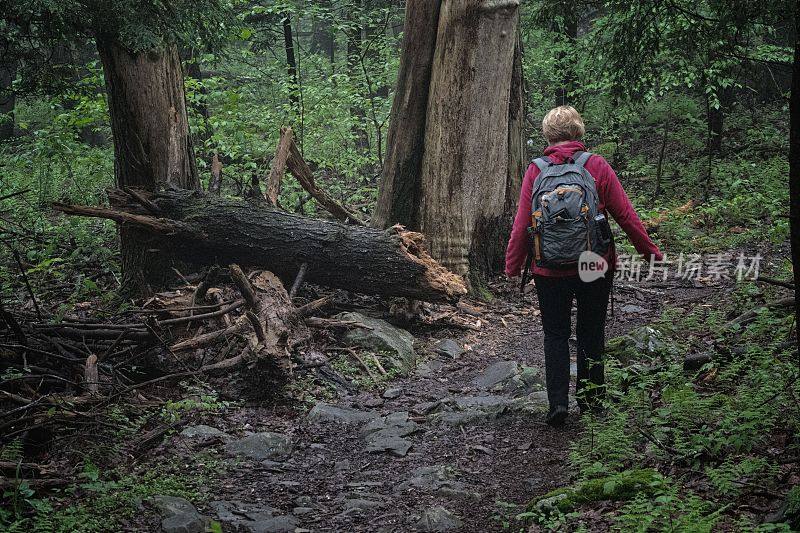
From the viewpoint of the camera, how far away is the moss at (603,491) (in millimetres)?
3631

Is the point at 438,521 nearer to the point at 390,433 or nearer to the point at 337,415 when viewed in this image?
the point at 390,433

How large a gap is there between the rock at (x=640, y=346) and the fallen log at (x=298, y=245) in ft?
6.37

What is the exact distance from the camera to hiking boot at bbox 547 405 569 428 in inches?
204

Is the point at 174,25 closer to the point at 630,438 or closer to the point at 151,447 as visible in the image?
the point at 151,447

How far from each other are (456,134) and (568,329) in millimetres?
4629

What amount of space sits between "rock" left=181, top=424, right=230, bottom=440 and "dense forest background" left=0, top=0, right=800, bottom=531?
1.13 feet

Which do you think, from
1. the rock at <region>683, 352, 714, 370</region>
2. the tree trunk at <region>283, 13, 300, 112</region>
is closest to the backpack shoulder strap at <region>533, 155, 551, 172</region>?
the rock at <region>683, 352, 714, 370</region>

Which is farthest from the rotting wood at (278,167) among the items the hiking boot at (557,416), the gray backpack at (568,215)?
the hiking boot at (557,416)

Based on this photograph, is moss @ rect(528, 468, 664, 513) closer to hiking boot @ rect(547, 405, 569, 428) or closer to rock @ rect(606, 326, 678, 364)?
hiking boot @ rect(547, 405, 569, 428)

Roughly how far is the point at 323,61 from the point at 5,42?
840 centimetres

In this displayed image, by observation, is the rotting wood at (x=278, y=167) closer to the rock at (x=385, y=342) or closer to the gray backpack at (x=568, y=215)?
the rock at (x=385, y=342)

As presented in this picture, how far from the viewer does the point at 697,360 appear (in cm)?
564

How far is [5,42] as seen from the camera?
7.27 meters

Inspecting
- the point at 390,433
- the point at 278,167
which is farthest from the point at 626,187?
the point at 390,433
